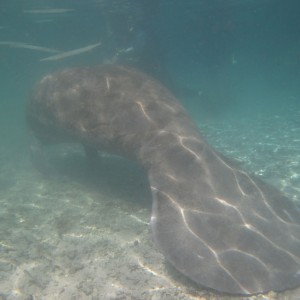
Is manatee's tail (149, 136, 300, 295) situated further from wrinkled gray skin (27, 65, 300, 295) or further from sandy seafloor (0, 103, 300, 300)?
sandy seafloor (0, 103, 300, 300)

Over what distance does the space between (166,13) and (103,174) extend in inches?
1122

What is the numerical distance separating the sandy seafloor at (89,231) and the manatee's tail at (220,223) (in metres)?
0.32

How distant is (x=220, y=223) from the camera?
16.1 ft

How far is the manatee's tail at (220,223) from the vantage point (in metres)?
4.13

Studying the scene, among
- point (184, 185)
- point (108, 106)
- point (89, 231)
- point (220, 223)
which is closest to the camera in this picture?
point (220, 223)

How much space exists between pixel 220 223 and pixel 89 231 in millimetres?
2819

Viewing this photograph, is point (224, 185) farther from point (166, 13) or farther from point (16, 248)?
point (166, 13)

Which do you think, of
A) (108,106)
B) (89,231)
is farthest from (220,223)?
(108,106)

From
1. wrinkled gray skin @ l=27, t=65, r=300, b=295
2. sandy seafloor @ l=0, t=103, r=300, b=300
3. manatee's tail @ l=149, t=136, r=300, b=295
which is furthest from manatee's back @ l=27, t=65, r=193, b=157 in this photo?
sandy seafloor @ l=0, t=103, r=300, b=300

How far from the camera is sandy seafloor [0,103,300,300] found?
14.9 ft

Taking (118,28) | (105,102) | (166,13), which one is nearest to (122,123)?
(105,102)

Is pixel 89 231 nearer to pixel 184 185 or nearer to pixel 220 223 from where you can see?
pixel 184 185

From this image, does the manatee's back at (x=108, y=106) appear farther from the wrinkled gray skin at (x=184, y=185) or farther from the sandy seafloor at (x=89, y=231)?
the sandy seafloor at (x=89, y=231)

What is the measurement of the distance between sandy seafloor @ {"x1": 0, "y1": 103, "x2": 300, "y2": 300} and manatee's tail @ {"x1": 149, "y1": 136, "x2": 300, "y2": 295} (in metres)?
0.32
